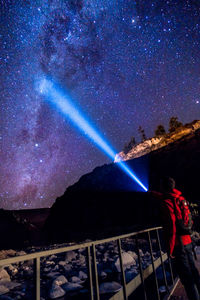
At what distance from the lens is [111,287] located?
4.50m

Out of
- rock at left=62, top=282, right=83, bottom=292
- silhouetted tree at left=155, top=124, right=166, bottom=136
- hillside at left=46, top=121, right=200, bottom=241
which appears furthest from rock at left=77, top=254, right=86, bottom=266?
silhouetted tree at left=155, top=124, right=166, bottom=136

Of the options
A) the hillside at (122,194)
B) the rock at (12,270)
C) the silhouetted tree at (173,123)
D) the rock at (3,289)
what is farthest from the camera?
the silhouetted tree at (173,123)

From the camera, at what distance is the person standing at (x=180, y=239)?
2.53 m

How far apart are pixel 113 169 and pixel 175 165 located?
34.1 feet

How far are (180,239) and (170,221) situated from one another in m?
0.30

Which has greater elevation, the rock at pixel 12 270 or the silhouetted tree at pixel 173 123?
the silhouetted tree at pixel 173 123

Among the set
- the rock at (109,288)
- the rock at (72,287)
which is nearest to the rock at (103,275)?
the rock at (72,287)

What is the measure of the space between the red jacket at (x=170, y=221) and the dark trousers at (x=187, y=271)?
4.1 inches

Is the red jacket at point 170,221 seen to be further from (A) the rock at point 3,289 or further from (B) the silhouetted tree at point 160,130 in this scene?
(B) the silhouetted tree at point 160,130

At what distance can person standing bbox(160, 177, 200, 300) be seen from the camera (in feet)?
8.31

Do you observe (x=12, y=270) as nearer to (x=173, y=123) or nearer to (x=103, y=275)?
(x=103, y=275)

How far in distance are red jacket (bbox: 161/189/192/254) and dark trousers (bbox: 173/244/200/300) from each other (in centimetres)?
11

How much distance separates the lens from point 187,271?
2547 millimetres

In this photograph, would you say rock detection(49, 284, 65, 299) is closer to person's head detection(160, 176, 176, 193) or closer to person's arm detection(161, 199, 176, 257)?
person's arm detection(161, 199, 176, 257)
